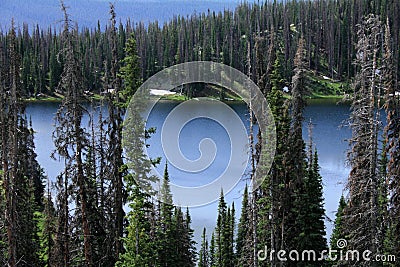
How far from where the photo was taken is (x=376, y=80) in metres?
20.7

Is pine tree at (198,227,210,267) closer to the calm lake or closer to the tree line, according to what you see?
the calm lake

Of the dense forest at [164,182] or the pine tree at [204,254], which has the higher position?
the dense forest at [164,182]

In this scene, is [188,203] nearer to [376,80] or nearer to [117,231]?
[117,231]

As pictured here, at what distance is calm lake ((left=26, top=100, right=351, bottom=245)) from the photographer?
4869cm

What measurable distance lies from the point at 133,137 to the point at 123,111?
209cm

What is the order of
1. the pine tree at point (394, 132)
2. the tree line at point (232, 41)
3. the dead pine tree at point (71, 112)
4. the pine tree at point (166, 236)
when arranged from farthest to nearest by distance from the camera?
the tree line at point (232, 41) → the pine tree at point (166, 236) → the pine tree at point (394, 132) → the dead pine tree at point (71, 112)

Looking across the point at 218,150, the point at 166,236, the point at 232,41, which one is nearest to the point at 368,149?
the point at 166,236

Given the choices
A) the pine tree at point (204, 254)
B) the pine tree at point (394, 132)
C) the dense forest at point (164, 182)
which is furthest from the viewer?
the pine tree at point (204, 254)

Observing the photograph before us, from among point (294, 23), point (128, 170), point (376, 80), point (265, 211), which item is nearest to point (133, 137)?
point (128, 170)

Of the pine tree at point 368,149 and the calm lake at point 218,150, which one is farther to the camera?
the calm lake at point 218,150

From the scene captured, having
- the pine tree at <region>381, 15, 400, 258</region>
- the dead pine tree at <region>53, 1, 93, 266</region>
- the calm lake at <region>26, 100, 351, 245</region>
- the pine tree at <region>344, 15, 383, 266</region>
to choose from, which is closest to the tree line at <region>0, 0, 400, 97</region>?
the calm lake at <region>26, 100, 351, 245</region>

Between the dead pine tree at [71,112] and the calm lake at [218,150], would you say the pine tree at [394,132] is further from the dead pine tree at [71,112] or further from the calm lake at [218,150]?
the dead pine tree at [71,112]

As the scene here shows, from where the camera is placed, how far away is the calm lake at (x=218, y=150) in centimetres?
4869

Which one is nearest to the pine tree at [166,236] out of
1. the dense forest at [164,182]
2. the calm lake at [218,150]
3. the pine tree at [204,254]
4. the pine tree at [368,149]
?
the dense forest at [164,182]
